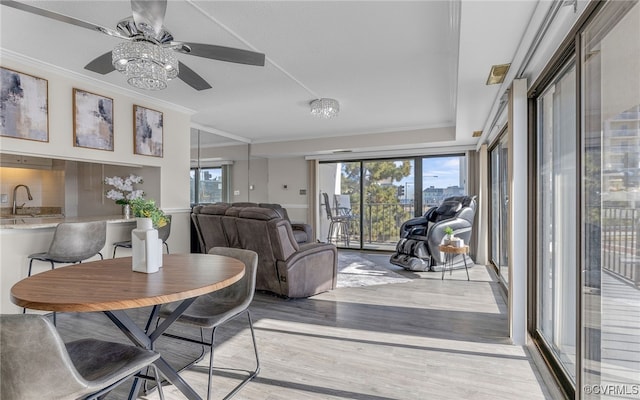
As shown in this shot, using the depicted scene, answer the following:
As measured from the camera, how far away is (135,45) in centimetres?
205

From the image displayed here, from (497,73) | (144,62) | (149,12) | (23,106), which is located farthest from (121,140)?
(497,73)

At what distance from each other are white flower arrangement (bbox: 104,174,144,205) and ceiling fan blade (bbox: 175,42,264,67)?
2612mm

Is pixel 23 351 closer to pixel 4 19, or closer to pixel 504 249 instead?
pixel 4 19

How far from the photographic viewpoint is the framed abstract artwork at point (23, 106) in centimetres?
283

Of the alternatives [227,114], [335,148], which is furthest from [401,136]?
[227,114]

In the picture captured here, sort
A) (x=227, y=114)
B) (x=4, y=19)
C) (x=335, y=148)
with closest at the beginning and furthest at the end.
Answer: (x=4, y=19), (x=227, y=114), (x=335, y=148)

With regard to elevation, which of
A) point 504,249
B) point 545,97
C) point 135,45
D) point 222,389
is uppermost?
point 135,45

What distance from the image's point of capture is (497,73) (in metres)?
2.65

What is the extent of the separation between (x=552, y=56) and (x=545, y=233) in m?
1.23

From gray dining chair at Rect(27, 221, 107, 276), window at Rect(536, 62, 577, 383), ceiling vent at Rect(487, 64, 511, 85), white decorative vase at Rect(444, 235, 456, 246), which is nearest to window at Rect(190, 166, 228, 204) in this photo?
gray dining chair at Rect(27, 221, 107, 276)

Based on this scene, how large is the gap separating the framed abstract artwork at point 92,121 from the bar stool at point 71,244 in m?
0.98

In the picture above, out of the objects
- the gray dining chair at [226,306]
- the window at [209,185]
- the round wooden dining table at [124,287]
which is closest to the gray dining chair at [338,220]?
the window at [209,185]

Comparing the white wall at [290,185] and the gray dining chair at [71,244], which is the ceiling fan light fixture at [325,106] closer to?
the gray dining chair at [71,244]

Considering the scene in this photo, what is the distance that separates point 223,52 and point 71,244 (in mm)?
2307
